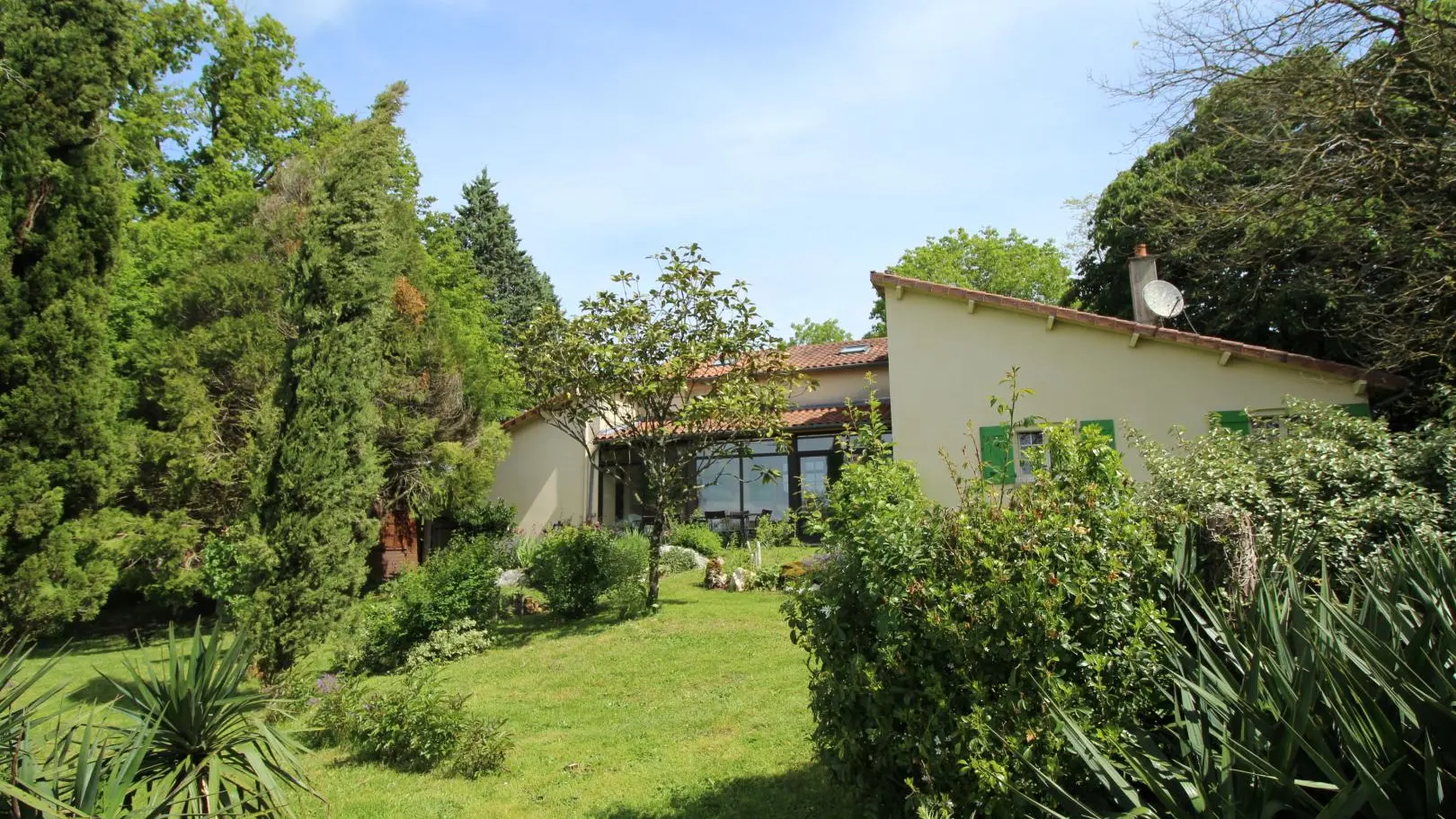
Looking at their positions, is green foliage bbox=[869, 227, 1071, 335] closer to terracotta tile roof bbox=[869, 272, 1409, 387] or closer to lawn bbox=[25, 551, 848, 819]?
terracotta tile roof bbox=[869, 272, 1409, 387]

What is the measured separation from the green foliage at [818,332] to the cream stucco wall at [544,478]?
99.9 feet

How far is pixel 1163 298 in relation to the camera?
1509 centimetres

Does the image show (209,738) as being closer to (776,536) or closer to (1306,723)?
(1306,723)

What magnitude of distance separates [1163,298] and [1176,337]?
146 cm

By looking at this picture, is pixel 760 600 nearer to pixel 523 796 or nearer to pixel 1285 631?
pixel 523 796

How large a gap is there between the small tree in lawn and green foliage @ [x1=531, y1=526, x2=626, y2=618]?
745 millimetres

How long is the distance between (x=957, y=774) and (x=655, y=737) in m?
4.07

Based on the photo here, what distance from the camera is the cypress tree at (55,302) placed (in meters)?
8.30

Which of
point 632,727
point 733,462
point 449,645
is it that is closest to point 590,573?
point 449,645

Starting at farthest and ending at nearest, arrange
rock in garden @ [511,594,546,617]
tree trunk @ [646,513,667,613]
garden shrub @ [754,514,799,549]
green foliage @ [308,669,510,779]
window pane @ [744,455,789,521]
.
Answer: window pane @ [744,455,789,521]
garden shrub @ [754,514,799,549]
rock in garden @ [511,594,546,617]
tree trunk @ [646,513,667,613]
green foliage @ [308,669,510,779]

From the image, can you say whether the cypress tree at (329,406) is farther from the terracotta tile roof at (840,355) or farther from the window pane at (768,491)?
the window pane at (768,491)

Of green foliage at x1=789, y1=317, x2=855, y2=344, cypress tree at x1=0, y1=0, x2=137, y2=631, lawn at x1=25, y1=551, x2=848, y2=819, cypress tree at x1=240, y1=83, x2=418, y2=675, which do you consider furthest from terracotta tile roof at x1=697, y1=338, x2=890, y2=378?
green foliage at x1=789, y1=317, x2=855, y2=344

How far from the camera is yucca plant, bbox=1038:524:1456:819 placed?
2.36m

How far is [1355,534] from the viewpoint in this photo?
4.98m
